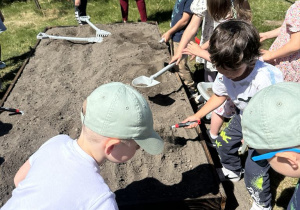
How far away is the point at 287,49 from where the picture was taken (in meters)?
2.06

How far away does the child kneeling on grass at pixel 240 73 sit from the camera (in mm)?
1590

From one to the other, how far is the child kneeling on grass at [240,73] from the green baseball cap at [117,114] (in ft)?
2.15

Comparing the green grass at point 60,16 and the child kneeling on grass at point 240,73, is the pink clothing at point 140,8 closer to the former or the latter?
the green grass at point 60,16

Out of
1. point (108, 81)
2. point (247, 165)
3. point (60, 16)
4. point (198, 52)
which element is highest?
point (198, 52)

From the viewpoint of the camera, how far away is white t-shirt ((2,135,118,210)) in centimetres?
106

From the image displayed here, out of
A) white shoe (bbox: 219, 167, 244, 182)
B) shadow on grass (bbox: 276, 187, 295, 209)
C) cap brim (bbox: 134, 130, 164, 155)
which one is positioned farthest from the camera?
white shoe (bbox: 219, 167, 244, 182)

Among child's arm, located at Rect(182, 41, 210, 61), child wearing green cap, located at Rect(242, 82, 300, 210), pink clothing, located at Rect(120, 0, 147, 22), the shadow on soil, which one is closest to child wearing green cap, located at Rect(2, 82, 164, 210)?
child wearing green cap, located at Rect(242, 82, 300, 210)

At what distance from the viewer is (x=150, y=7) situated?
580 centimetres

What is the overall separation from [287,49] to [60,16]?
4875 millimetres

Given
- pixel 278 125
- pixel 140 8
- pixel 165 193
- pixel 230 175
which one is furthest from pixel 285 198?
pixel 140 8

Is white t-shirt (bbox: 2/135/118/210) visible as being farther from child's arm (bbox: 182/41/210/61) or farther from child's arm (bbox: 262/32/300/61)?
child's arm (bbox: 262/32/300/61)

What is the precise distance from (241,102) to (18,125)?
190 centimetres

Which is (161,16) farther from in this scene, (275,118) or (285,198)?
(275,118)

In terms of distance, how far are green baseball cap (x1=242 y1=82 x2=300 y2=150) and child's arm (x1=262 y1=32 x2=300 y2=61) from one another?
105cm
